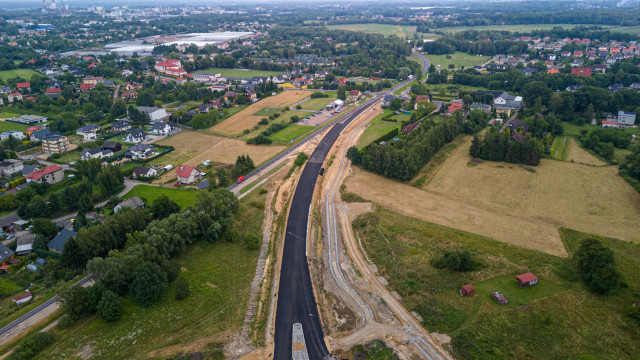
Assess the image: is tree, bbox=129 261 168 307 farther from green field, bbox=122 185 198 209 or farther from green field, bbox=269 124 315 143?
green field, bbox=269 124 315 143

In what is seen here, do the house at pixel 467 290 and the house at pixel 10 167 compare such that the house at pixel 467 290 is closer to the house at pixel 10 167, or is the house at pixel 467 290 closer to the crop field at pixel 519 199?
the crop field at pixel 519 199

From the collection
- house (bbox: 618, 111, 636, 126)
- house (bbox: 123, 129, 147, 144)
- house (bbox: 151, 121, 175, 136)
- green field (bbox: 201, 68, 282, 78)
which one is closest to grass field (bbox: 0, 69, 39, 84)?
green field (bbox: 201, 68, 282, 78)

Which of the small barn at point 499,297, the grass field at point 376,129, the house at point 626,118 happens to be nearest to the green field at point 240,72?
the grass field at point 376,129

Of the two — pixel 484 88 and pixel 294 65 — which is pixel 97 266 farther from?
pixel 294 65

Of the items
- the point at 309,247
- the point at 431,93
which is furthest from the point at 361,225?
A: the point at 431,93

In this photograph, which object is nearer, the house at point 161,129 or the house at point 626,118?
the house at point 626,118

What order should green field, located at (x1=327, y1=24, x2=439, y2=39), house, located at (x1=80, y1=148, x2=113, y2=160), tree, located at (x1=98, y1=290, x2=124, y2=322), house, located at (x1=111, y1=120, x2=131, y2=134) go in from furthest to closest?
green field, located at (x1=327, y1=24, x2=439, y2=39), house, located at (x1=111, y1=120, x2=131, y2=134), house, located at (x1=80, y1=148, x2=113, y2=160), tree, located at (x1=98, y1=290, x2=124, y2=322)
